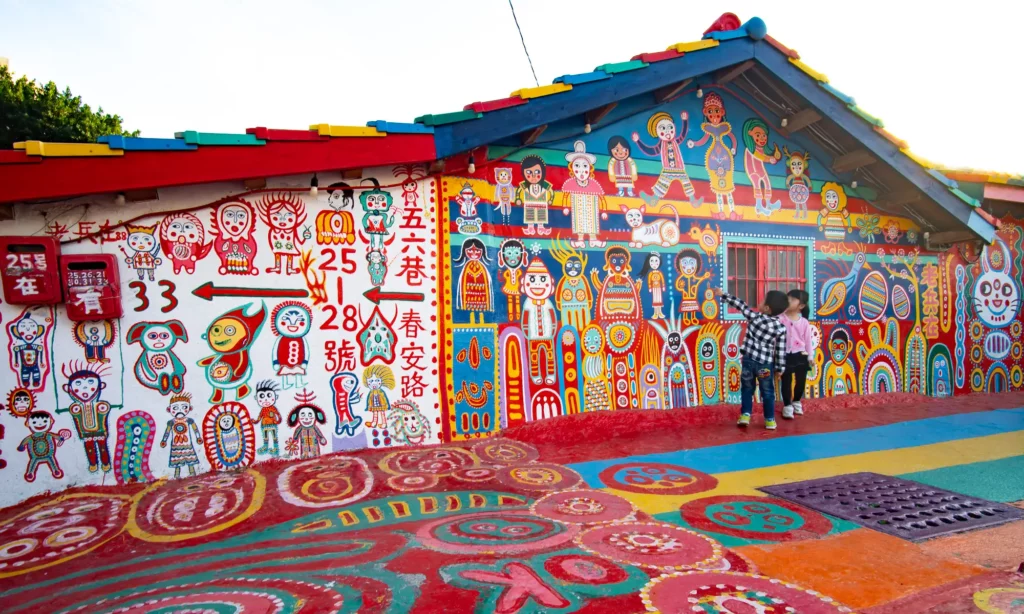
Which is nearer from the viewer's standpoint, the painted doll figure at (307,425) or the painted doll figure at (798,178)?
the painted doll figure at (307,425)

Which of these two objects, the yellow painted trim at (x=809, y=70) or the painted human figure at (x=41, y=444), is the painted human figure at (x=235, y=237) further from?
the yellow painted trim at (x=809, y=70)

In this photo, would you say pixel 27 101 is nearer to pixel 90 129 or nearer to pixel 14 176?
pixel 90 129

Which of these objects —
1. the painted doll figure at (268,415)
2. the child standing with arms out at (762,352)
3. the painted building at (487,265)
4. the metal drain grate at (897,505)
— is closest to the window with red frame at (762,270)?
the painted building at (487,265)

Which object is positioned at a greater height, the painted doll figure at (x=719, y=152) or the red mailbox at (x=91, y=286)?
the painted doll figure at (x=719, y=152)

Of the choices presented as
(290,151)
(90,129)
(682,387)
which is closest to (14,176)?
(290,151)

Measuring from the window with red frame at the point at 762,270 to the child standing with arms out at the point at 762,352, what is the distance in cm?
45

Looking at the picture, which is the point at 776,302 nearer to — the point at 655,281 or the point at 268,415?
the point at 655,281

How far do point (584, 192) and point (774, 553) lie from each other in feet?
13.6

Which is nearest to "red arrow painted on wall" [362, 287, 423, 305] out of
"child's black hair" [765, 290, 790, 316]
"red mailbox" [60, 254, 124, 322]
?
"red mailbox" [60, 254, 124, 322]

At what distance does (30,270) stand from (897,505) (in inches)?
271

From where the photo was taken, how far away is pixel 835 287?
24.9ft

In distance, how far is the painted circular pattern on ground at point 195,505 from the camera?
3.77 meters

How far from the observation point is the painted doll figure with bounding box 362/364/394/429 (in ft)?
17.1

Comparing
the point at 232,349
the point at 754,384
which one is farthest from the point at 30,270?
the point at 754,384
